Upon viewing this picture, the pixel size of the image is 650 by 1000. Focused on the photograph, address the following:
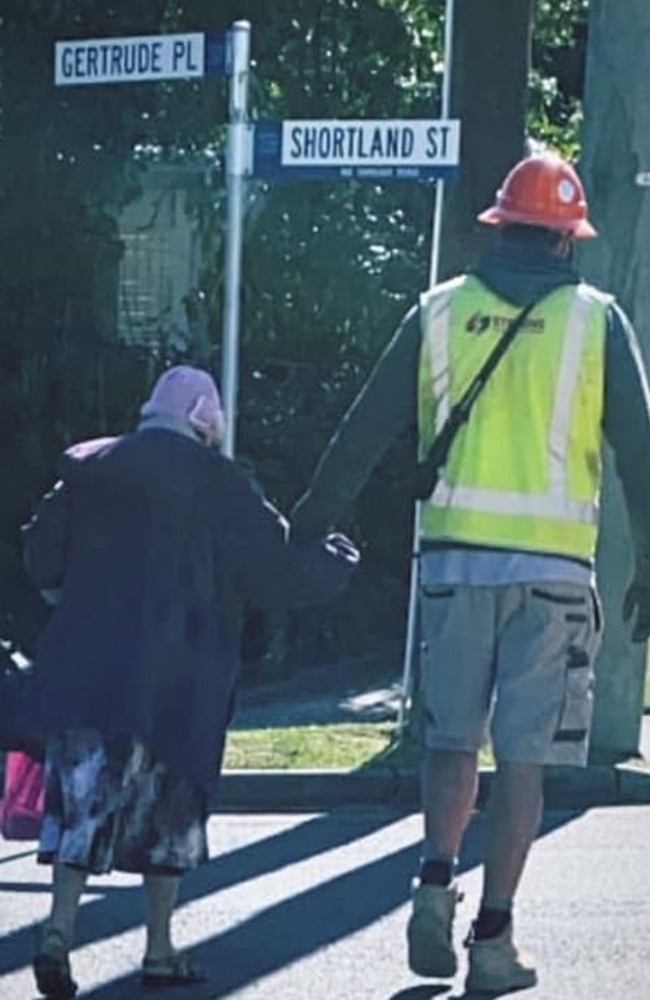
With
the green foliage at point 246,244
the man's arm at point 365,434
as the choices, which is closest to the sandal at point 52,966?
the man's arm at point 365,434

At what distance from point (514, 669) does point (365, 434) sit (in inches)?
26.7

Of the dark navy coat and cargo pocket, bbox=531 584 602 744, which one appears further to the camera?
cargo pocket, bbox=531 584 602 744

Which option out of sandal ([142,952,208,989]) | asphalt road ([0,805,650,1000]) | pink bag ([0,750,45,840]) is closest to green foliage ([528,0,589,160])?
asphalt road ([0,805,650,1000])

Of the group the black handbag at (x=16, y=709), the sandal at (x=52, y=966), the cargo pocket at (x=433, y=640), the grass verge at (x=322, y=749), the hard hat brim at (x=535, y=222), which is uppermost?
the hard hat brim at (x=535, y=222)

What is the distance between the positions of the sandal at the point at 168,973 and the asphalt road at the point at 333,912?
0.05 meters

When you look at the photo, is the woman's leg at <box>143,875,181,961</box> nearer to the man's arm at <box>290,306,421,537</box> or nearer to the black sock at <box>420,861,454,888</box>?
the black sock at <box>420,861,454,888</box>

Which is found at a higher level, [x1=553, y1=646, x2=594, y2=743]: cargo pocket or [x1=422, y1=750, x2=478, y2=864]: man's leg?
[x1=553, y1=646, x2=594, y2=743]: cargo pocket

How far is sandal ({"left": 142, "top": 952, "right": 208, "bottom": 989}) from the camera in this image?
22.6 feet

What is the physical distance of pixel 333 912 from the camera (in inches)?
310

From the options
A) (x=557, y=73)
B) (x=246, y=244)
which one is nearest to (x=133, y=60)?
(x=246, y=244)

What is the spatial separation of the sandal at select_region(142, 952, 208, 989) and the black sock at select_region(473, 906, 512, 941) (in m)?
0.71

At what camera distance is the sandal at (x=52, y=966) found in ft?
21.8

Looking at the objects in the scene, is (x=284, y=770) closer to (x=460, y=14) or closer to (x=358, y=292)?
(x=460, y=14)

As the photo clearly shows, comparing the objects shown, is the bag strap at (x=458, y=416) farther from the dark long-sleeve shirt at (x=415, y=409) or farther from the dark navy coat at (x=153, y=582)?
the dark navy coat at (x=153, y=582)
